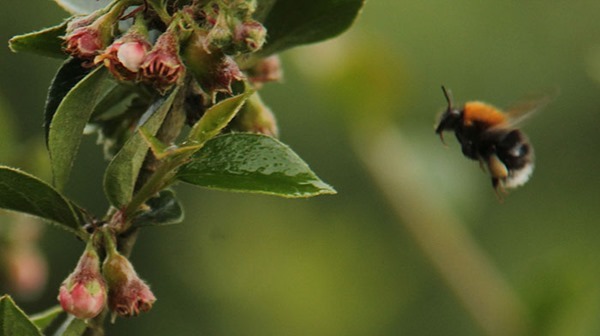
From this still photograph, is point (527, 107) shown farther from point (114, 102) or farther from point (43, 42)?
point (43, 42)

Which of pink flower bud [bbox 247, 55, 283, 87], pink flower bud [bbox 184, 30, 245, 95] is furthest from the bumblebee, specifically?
pink flower bud [bbox 184, 30, 245, 95]

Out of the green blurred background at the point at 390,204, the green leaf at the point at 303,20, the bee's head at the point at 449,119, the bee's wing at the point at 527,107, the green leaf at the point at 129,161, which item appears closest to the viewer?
the green leaf at the point at 129,161

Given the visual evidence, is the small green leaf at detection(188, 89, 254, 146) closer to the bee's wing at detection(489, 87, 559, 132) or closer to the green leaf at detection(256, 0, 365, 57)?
the green leaf at detection(256, 0, 365, 57)

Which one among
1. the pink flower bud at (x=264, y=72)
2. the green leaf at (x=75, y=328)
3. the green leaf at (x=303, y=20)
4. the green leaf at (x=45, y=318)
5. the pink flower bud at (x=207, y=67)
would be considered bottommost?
the green leaf at (x=45, y=318)

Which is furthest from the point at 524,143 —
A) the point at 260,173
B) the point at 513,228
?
the point at 513,228

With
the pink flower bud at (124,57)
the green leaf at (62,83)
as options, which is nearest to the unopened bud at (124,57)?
the pink flower bud at (124,57)

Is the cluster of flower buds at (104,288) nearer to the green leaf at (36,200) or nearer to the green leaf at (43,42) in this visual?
the green leaf at (36,200)

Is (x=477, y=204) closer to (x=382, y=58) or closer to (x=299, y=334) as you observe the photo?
(x=382, y=58)
